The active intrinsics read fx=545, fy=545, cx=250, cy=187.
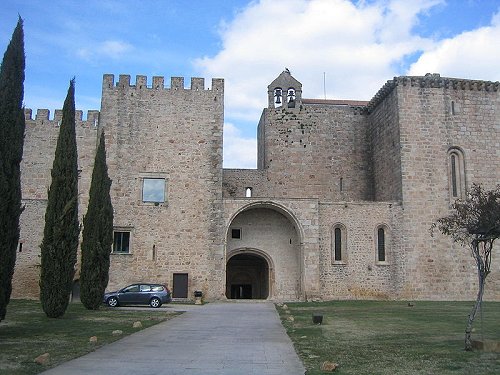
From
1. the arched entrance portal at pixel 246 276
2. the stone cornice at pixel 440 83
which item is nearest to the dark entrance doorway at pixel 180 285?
the arched entrance portal at pixel 246 276

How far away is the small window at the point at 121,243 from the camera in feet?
94.6

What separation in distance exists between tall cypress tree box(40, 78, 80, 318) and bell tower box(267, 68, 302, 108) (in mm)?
19130

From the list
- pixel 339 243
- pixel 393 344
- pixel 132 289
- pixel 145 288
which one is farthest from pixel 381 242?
pixel 393 344

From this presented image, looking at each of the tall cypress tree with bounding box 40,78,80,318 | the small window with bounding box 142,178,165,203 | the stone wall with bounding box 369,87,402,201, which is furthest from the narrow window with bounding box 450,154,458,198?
the tall cypress tree with bounding box 40,78,80,318

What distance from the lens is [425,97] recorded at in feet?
101

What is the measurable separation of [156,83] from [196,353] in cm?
2265

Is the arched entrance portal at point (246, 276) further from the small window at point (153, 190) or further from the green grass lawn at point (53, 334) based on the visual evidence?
the green grass lawn at point (53, 334)

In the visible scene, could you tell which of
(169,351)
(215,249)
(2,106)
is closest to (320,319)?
(169,351)

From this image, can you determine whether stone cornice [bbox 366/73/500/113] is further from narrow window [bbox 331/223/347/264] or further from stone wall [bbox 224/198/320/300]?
narrow window [bbox 331/223/347/264]

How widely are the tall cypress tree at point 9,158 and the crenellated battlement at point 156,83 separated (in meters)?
16.5

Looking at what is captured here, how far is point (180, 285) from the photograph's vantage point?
2894 cm

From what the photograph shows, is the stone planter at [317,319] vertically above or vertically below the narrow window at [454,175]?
below

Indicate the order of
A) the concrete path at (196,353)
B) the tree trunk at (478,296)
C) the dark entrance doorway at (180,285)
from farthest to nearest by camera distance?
the dark entrance doorway at (180,285) → the tree trunk at (478,296) → the concrete path at (196,353)

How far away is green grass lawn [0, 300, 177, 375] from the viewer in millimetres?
9312
